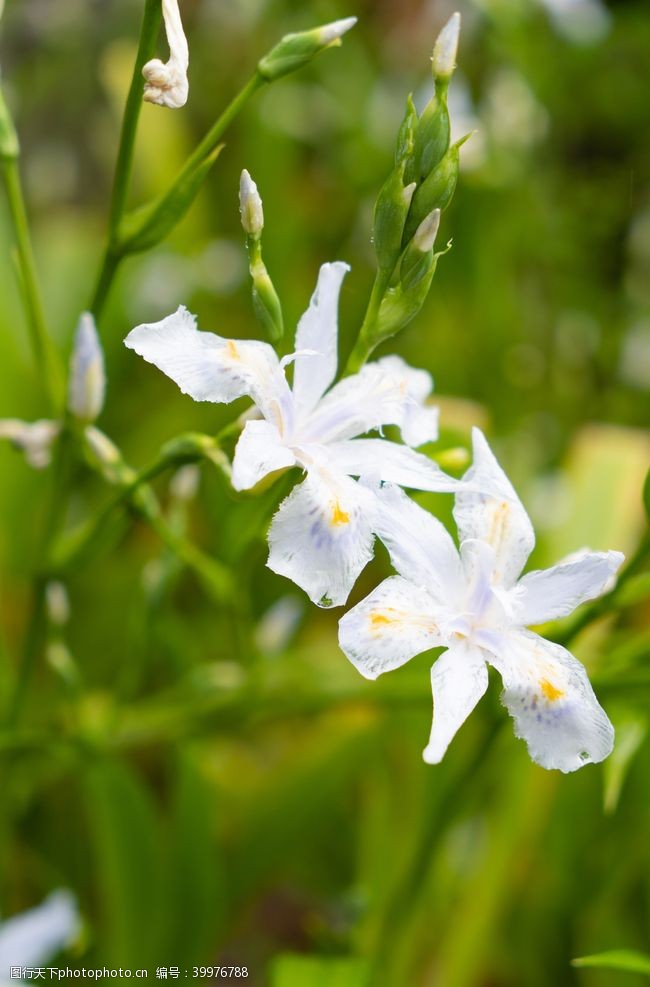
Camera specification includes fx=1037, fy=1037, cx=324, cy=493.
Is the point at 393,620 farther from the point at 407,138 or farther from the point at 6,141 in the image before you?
the point at 6,141

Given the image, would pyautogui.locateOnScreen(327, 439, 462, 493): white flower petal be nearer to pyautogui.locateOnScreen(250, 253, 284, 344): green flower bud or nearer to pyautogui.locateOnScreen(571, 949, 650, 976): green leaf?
pyautogui.locateOnScreen(250, 253, 284, 344): green flower bud

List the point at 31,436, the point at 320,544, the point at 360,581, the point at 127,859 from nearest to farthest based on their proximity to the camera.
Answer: the point at 320,544
the point at 31,436
the point at 127,859
the point at 360,581

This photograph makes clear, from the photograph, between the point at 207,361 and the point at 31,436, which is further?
the point at 31,436

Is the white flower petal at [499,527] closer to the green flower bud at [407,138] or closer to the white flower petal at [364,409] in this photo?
the white flower petal at [364,409]

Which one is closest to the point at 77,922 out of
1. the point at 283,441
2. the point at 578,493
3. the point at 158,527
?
the point at 158,527

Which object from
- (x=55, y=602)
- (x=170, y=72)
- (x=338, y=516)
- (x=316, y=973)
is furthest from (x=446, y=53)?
(x=316, y=973)

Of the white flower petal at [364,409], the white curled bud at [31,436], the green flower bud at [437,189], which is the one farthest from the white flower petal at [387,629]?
the white curled bud at [31,436]
